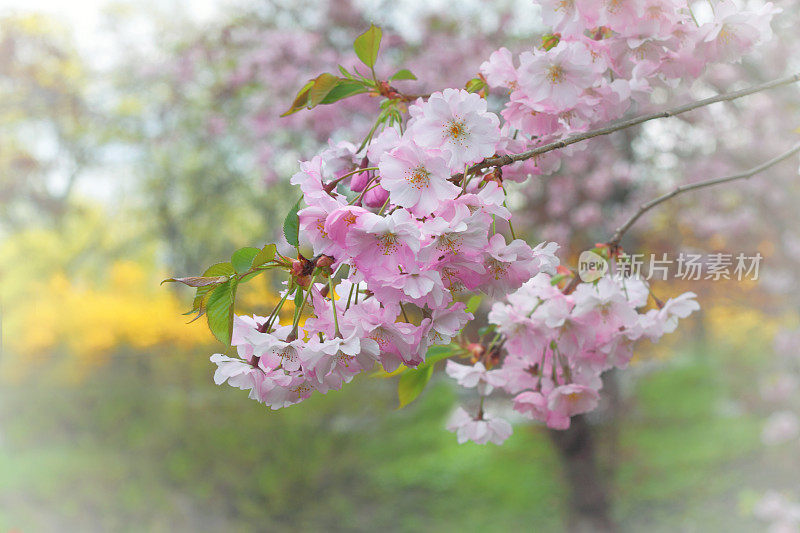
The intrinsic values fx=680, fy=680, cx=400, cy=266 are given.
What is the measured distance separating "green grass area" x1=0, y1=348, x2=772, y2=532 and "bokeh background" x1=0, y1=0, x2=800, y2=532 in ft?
0.05

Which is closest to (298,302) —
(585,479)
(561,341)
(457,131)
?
(457,131)

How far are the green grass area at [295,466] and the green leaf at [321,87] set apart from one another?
→ 101 inches

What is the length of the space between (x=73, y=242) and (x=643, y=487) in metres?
4.36

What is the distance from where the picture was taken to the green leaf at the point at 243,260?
1.39 ft

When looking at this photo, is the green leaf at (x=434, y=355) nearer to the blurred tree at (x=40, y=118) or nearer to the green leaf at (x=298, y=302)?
the green leaf at (x=298, y=302)

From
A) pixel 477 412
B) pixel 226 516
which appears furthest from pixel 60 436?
pixel 477 412

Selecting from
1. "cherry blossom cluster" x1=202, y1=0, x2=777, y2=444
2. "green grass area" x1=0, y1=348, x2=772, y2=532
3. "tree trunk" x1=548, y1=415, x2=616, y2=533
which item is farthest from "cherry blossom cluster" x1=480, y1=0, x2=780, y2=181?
"tree trunk" x1=548, y1=415, x2=616, y2=533

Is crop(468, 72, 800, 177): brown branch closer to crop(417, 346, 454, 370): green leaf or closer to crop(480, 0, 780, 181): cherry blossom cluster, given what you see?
crop(480, 0, 780, 181): cherry blossom cluster

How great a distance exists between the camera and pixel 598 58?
1.97 feet

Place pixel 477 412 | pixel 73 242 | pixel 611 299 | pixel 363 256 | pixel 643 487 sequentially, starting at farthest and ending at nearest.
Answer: pixel 73 242 → pixel 643 487 → pixel 477 412 → pixel 611 299 → pixel 363 256

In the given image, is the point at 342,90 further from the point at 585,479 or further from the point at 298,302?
the point at 585,479

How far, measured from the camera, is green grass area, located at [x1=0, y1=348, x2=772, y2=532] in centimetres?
315

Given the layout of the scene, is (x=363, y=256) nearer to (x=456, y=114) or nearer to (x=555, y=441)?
(x=456, y=114)

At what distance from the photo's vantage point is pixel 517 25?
3.11 meters
